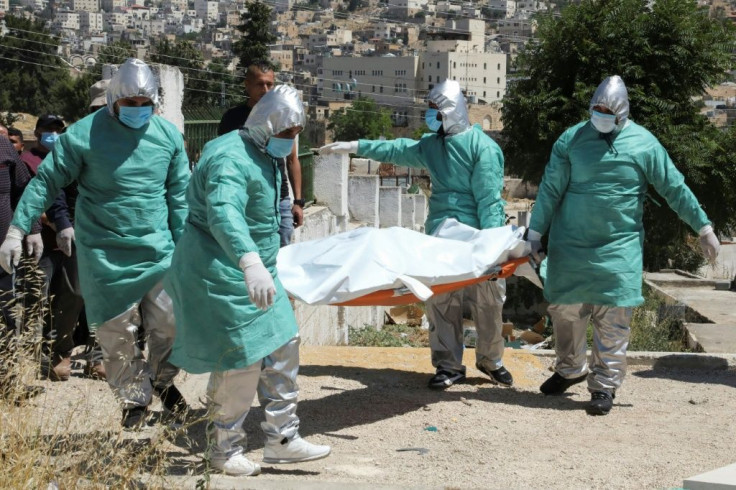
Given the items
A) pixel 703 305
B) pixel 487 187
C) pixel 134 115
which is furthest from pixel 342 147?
pixel 703 305

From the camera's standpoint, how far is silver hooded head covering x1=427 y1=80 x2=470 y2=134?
7.55 metres

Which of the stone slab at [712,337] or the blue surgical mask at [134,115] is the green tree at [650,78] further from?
the blue surgical mask at [134,115]

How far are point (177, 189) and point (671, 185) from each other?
3.18 meters

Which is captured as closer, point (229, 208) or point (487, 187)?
point (229, 208)

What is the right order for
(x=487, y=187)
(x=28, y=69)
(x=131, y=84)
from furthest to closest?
(x=28, y=69), (x=487, y=187), (x=131, y=84)

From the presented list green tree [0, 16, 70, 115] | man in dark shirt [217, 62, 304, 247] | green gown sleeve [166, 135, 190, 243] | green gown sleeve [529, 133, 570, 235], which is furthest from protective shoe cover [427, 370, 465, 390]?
green tree [0, 16, 70, 115]

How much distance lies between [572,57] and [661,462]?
53.0 ft

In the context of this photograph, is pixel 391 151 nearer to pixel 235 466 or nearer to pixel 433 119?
pixel 433 119

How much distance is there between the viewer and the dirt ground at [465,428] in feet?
18.7

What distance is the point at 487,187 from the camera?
7.44 metres

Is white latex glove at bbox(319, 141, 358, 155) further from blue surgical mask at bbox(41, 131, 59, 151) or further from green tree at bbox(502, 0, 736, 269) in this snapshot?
green tree at bbox(502, 0, 736, 269)

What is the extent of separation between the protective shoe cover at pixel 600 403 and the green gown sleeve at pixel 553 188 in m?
1.13

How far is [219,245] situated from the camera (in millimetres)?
5445

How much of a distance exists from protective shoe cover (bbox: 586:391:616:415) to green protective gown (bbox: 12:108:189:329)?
9.45 ft
